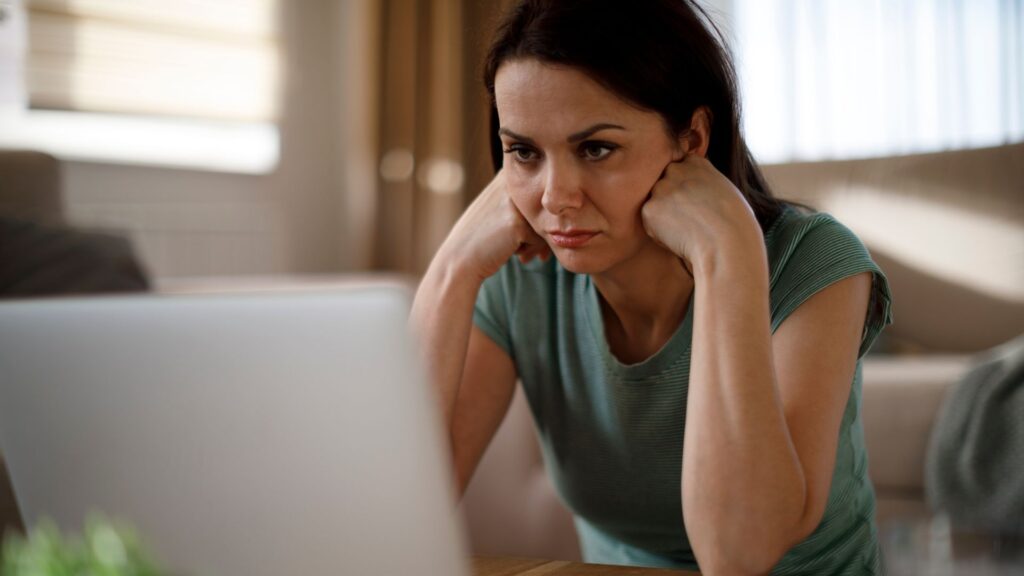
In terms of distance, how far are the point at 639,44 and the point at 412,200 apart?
4064 mm

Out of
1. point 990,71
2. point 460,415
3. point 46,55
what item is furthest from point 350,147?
point 460,415

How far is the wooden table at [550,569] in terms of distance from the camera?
78cm

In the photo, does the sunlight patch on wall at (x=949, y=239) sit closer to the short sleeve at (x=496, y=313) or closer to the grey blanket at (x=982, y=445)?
the grey blanket at (x=982, y=445)

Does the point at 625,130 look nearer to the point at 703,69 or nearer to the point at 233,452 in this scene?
the point at 703,69

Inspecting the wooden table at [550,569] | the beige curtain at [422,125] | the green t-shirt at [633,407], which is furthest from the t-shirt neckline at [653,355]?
the beige curtain at [422,125]

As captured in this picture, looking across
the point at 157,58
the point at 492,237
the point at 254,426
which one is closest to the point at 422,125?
the point at 157,58

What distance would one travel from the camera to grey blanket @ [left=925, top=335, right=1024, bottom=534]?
1.90 meters

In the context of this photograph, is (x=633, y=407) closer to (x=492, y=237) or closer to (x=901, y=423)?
(x=492, y=237)

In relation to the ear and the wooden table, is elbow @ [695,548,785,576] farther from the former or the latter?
the ear

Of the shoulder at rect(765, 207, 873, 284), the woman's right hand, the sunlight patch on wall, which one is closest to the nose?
the woman's right hand

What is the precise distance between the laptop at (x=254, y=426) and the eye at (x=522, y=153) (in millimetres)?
573

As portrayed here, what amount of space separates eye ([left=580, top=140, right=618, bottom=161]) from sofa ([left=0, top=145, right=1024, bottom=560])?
1.06 m

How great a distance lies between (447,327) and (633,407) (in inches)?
8.8

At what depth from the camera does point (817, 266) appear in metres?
1.02
